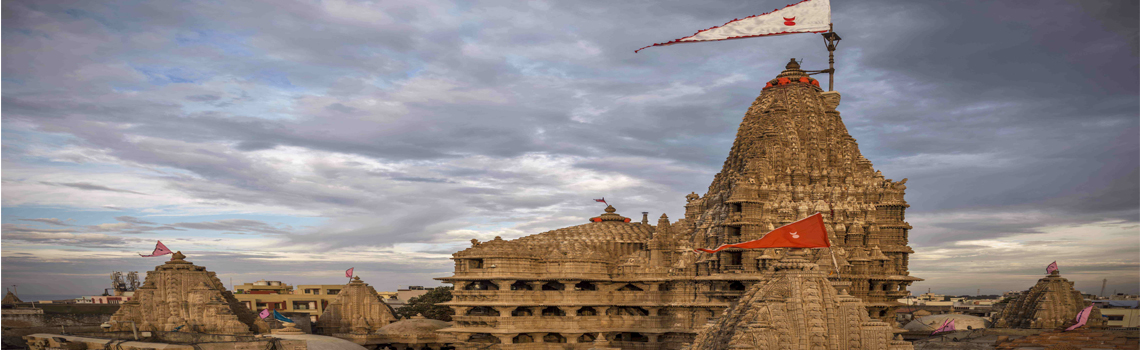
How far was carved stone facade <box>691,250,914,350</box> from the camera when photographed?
2772 cm

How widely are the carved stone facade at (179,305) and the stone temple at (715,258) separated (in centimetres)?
1517

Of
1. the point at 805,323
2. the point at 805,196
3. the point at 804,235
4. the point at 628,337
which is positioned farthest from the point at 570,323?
the point at 805,323

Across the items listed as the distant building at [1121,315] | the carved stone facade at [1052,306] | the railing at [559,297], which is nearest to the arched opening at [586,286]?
the railing at [559,297]

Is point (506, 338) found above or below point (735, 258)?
below

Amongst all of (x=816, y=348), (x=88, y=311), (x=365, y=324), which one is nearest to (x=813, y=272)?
(x=816, y=348)

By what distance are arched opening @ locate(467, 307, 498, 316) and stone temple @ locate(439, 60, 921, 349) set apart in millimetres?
97

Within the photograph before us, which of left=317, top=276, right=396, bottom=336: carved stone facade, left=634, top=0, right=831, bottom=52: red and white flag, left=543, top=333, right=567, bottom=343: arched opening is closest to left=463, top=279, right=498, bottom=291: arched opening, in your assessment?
left=543, top=333, right=567, bottom=343: arched opening

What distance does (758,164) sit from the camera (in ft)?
192

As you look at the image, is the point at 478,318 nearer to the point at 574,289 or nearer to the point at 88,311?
the point at 574,289

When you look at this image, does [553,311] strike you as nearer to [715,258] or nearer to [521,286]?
[521,286]

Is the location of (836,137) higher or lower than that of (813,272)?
higher

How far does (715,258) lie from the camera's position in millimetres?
57188

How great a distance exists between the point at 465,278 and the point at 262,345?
16.1 meters

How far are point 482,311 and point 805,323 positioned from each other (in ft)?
117
